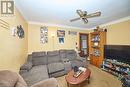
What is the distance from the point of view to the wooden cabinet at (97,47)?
16.2 ft

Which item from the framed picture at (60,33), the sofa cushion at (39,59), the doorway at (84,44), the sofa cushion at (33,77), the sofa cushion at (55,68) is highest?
the framed picture at (60,33)

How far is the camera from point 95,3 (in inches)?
100

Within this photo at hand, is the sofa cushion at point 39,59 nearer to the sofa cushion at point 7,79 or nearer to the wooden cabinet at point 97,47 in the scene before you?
the sofa cushion at point 7,79

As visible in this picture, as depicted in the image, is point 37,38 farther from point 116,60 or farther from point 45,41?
point 116,60

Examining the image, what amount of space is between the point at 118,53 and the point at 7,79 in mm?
3941

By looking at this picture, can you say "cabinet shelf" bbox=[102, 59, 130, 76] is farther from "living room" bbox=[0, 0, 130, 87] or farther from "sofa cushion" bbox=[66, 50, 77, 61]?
"sofa cushion" bbox=[66, 50, 77, 61]

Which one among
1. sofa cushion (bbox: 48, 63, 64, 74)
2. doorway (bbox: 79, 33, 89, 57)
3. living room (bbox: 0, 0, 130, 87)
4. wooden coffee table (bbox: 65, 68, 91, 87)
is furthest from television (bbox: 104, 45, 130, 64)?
sofa cushion (bbox: 48, 63, 64, 74)

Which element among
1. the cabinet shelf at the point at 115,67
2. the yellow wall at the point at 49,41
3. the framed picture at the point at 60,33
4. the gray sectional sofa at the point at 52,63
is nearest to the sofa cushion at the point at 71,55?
the gray sectional sofa at the point at 52,63

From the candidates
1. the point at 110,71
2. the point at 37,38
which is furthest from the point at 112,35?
the point at 37,38

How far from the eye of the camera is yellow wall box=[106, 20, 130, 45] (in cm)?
394

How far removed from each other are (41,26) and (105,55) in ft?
11.3

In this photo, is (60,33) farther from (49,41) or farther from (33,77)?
(33,77)

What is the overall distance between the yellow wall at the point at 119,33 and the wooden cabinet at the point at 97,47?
0.31 meters

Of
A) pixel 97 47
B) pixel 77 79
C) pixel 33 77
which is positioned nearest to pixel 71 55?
pixel 97 47
